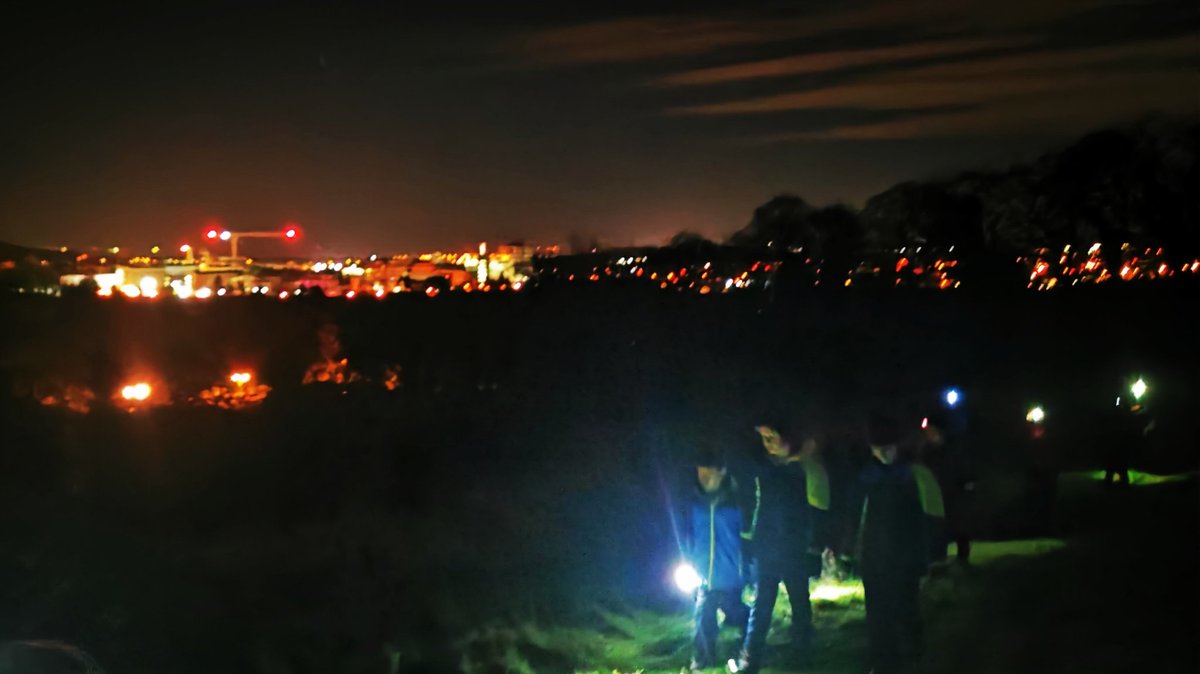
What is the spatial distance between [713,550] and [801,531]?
2.18 feet

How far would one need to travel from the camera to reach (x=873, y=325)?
29.7 m

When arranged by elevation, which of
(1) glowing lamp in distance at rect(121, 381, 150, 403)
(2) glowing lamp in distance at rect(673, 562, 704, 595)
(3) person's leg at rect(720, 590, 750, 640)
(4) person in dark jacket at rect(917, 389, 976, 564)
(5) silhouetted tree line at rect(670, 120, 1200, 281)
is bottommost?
(3) person's leg at rect(720, 590, 750, 640)

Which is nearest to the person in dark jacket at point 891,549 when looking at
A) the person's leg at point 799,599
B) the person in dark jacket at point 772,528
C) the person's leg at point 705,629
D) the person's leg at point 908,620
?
the person's leg at point 908,620

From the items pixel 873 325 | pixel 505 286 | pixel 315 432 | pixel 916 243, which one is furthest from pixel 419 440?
pixel 916 243

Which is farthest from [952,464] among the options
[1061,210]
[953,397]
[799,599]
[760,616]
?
[1061,210]

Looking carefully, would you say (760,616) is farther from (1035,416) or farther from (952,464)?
(1035,416)

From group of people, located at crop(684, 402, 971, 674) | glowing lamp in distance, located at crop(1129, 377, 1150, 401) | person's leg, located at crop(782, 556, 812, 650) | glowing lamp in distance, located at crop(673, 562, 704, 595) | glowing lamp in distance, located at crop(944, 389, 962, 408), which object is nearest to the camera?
group of people, located at crop(684, 402, 971, 674)

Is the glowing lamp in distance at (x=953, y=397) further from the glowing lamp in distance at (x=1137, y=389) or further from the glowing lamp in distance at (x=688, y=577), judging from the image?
the glowing lamp in distance at (x=688, y=577)

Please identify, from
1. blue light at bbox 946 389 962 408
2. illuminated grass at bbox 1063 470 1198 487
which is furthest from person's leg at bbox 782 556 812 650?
illuminated grass at bbox 1063 470 1198 487

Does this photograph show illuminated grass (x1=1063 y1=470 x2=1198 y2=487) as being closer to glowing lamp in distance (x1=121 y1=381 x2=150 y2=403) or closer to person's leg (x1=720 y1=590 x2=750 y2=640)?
person's leg (x1=720 y1=590 x2=750 y2=640)

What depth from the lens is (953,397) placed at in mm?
15477

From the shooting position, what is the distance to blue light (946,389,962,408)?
15289 millimetres

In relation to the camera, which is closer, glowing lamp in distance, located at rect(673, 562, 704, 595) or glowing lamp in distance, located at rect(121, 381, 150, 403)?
glowing lamp in distance, located at rect(673, 562, 704, 595)

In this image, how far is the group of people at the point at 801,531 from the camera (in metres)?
8.90
